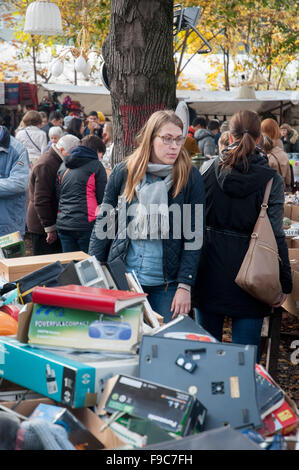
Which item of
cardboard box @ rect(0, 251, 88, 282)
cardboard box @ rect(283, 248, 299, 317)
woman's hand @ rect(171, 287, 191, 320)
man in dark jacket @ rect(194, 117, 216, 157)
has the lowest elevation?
cardboard box @ rect(283, 248, 299, 317)

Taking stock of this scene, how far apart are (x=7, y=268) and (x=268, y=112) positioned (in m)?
14.4

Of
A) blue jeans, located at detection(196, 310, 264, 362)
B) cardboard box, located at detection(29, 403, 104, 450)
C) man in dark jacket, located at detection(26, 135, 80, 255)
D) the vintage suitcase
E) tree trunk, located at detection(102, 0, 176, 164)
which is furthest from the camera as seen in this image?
man in dark jacket, located at detection(26, 135, 80, 255)

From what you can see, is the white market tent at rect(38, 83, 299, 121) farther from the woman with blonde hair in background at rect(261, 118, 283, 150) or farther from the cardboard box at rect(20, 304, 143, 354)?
the cardboard box at rect(20, 304, 143, 354)

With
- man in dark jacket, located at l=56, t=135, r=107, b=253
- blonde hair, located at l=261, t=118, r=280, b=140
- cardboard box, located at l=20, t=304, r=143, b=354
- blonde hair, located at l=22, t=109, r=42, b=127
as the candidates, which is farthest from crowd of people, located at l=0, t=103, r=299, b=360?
blonde hair, located at l=22, t=109, r=42, b=127

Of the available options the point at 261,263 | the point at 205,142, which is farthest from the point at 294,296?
the point at 205,142

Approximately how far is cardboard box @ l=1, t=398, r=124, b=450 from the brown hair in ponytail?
1842 millimetres

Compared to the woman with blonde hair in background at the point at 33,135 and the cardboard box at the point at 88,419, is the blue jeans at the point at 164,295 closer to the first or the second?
the cardboard box at the point at 88,419

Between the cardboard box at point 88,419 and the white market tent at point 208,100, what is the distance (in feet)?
46.8

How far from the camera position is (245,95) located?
1574 centimetres

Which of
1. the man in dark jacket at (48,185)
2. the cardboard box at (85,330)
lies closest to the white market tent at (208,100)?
the man in dark jacket at (48,185)

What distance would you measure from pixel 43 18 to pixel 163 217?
685cm

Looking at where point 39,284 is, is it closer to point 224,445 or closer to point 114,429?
point 114,429

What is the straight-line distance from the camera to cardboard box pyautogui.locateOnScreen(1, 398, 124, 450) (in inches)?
75.4
